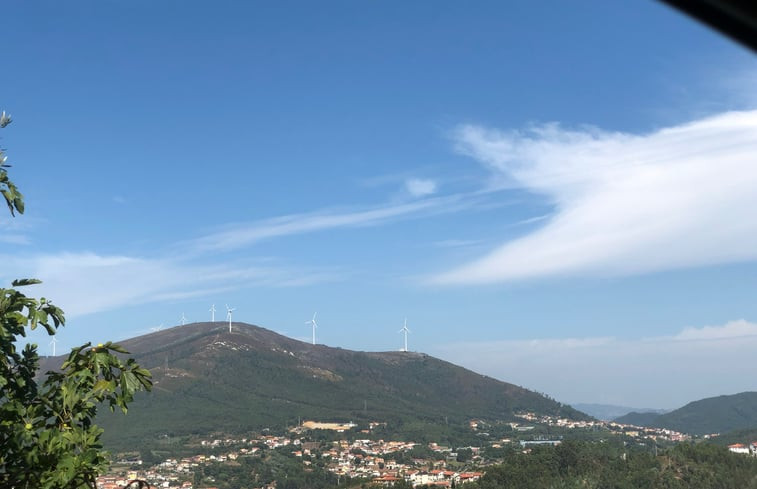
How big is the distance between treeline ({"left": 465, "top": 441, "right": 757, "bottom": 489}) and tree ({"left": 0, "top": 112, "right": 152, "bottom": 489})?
242 feet

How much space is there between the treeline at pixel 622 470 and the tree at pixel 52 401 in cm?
7383

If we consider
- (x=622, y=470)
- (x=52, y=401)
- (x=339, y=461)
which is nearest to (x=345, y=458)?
(x=339, y=461)

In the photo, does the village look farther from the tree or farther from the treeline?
the tree

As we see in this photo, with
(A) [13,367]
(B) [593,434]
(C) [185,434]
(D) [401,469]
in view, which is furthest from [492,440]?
(A) [13,367]

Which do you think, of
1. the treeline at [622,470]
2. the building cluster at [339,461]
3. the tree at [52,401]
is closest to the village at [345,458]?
the building cluster at [339,461]

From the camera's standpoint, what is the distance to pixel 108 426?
6619 inches

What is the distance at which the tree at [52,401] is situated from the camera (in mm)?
5164

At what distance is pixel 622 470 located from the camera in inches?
3314

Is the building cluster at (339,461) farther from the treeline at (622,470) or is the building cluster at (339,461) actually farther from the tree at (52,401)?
the tree at (52,401)

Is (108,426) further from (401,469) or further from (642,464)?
(642,464)

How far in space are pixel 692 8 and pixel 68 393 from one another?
5228mm

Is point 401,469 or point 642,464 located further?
point 401,469

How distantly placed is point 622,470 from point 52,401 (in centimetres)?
8846

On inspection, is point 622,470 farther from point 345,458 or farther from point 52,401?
point 52,401
